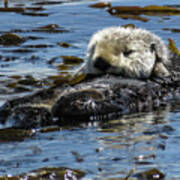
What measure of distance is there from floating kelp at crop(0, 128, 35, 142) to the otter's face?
1049mm

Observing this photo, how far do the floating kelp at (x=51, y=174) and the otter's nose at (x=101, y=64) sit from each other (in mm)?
1648

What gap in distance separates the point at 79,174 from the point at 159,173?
1.39 ft

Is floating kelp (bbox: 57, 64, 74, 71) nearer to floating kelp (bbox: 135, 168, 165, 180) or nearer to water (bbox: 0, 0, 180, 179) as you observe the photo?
water (bbox: 0, 0, 180, 179)

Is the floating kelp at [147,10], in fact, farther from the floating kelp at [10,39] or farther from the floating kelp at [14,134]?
the floating kelp at [14,134]

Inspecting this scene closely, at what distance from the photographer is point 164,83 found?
4438 mm

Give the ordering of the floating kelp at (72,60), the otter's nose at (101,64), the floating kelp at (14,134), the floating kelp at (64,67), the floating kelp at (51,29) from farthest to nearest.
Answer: the floating kelp at (51,29) → the floating kelp at (72,60) → the floating kelp at (64,67) → the otter's nose at (101,64) → the floating kelp at (14,134)

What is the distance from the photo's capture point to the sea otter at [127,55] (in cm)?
432

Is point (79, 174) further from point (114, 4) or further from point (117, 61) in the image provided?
point (114, 4)

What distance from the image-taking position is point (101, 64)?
4293 mm

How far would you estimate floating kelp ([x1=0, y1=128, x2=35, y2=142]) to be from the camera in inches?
134

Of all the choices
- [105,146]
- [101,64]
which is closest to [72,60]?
[101,64]

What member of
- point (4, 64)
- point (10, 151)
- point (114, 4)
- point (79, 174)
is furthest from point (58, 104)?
point (114, 4)

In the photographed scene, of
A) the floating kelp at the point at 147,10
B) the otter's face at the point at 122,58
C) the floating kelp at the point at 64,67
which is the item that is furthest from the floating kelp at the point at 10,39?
the otter's face at the point at 122,58

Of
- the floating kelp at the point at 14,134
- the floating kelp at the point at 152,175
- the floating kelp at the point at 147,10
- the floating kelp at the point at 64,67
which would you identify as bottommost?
the floating kelp at the point at 64,67
